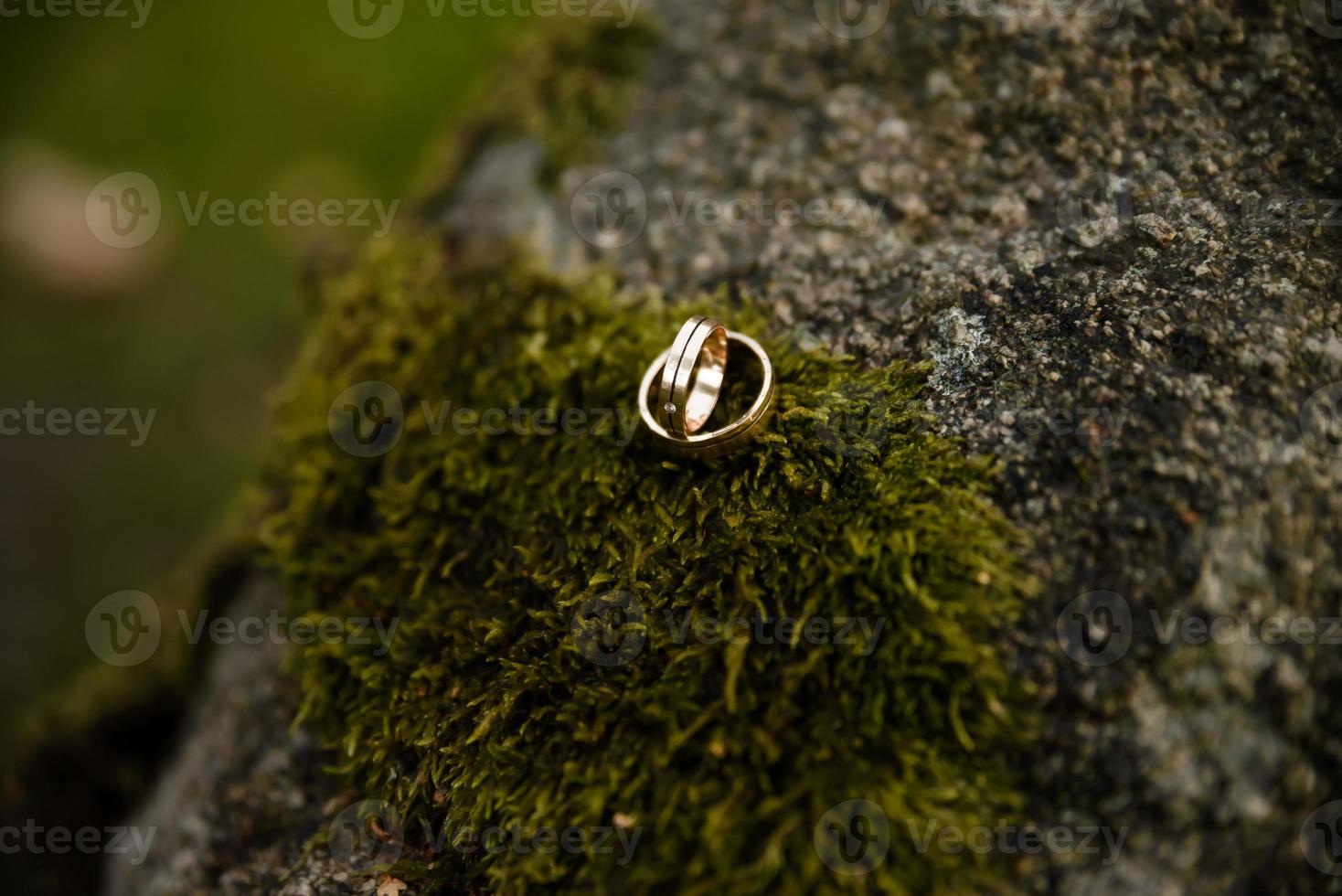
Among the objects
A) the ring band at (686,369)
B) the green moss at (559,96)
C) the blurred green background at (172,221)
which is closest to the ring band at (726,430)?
the ring band at (686,369)

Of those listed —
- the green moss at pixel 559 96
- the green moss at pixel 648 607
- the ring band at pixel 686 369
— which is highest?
the green moss at pixel 559 96

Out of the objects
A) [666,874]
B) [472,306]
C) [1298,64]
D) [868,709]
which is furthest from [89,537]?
[1298,64]

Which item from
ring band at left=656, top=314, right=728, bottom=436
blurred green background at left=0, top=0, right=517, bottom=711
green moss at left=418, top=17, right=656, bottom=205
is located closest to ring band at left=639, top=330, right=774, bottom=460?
ring band at left=656, top=314, right=728, bottom=436

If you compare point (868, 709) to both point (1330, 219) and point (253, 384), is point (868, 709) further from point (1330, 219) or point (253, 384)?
point (253, 384)

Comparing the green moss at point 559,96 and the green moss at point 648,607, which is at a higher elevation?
the green moss at point 559,96

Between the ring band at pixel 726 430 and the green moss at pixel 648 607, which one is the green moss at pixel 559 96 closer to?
the green moss at pixel 648 607

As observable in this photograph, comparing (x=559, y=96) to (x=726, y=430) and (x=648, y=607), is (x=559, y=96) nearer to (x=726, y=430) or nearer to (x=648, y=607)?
(x=726, y=430)
